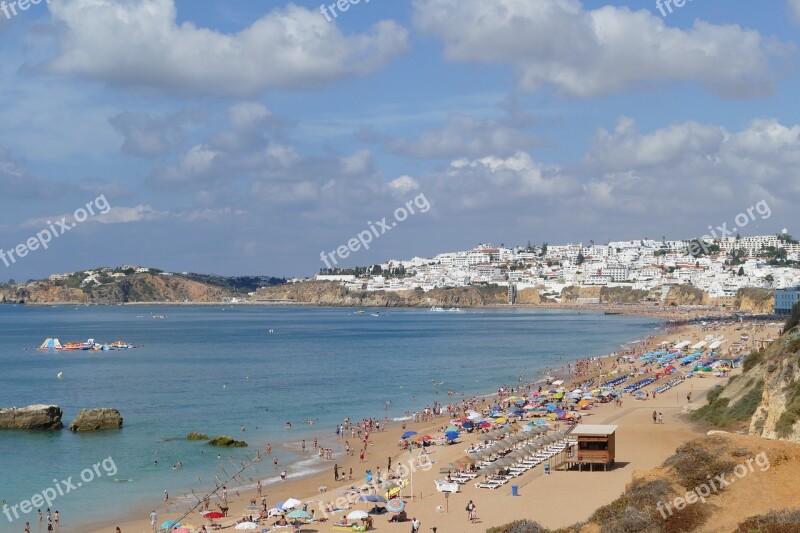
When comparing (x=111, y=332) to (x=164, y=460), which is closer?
(x=164, y=460)

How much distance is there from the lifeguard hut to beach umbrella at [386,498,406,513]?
5.82 metres

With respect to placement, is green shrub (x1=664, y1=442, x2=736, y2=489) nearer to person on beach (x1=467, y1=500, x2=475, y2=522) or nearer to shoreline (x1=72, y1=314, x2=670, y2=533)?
person on beach (x1=467, y1=500, x2=475, y2=522)

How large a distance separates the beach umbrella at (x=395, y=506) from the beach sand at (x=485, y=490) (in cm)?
28

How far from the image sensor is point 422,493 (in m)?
22.1

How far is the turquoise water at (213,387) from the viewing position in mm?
25188

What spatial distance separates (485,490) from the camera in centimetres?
2195

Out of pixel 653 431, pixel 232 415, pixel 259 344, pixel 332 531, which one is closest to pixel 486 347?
pixel 259 344

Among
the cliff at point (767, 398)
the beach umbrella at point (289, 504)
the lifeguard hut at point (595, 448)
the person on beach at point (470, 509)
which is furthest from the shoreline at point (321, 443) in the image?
the cliff at point (767, 398)

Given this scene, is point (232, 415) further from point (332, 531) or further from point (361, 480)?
point (332, 531)

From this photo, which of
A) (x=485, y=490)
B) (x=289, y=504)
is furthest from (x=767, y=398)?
(x=289, y=504)

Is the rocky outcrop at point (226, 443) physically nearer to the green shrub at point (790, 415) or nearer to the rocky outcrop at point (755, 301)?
the green shrub at point (790, 415)

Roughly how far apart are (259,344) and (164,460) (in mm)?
52392

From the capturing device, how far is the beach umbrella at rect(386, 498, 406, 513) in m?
19.8

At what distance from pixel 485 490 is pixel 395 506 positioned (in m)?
3.24
